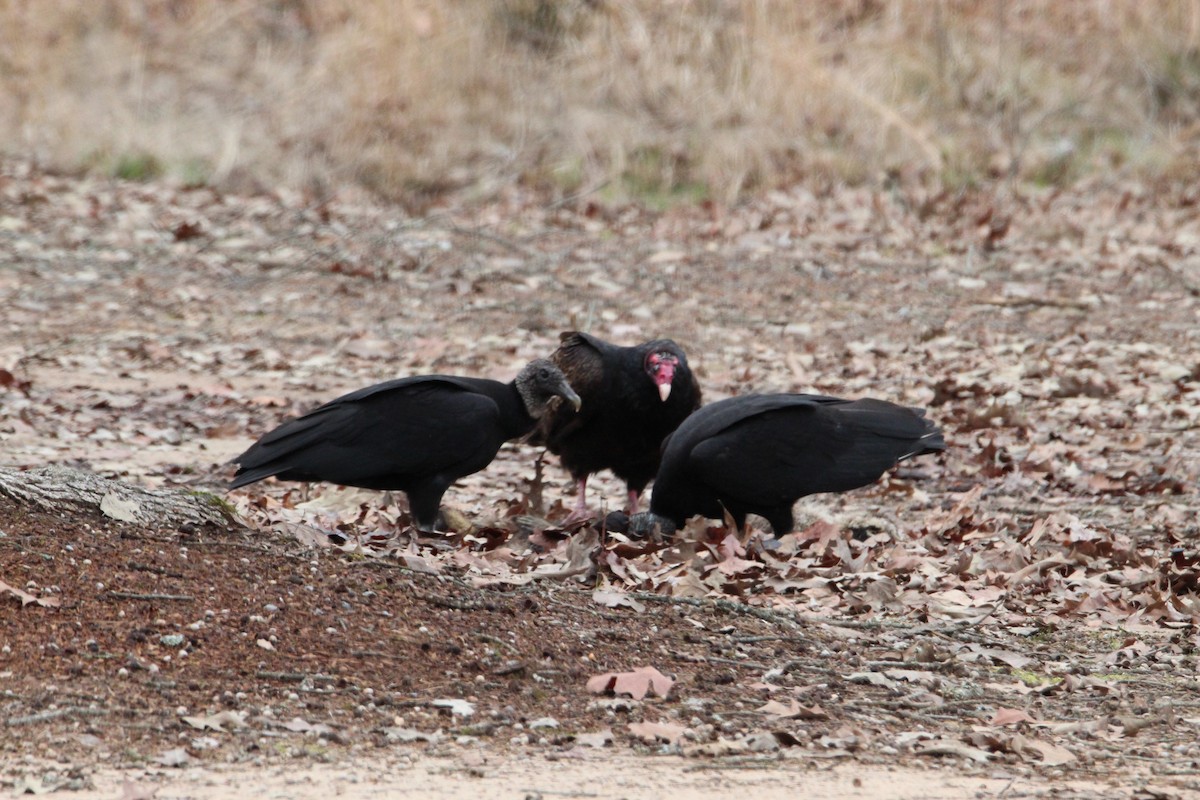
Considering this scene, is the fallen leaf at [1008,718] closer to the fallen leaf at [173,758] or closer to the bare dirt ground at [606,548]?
the bare dirt ground at [606,548]

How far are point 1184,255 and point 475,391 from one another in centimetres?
664

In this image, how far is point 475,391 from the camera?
567cm

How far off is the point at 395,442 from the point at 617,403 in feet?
3.70

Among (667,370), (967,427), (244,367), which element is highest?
(667,370)

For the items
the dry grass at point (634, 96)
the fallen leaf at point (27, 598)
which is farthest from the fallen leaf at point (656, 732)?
the dry grass at point (634, 96)

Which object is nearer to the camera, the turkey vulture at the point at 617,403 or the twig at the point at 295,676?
the twig at the point at 295,676

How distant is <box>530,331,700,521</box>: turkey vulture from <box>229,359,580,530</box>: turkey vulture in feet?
1.83

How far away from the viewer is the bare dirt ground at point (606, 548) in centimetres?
318

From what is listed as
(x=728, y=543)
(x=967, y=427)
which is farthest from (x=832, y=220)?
(x=728, y=543)

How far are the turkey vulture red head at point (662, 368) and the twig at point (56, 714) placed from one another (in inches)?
125

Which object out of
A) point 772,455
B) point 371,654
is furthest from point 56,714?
point 772,455

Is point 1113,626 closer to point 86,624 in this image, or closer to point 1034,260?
point 86,624

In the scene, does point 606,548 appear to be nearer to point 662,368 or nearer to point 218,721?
point 662,368

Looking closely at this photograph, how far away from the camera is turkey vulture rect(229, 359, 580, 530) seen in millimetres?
5211
